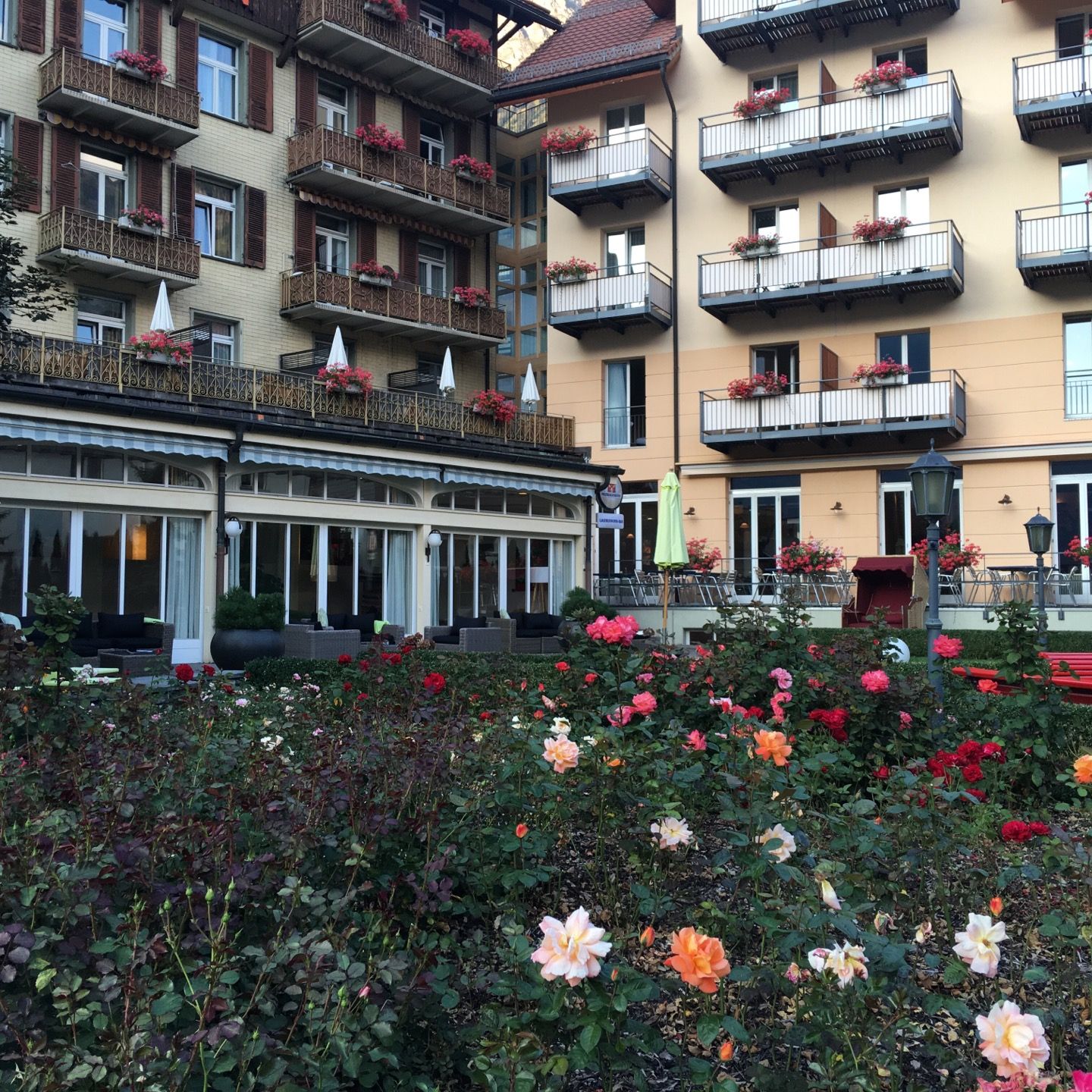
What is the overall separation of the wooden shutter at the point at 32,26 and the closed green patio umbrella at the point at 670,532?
13.7 meters

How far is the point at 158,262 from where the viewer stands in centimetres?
2009

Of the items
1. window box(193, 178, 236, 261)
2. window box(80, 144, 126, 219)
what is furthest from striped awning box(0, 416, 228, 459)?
window box(193, 178, 236, 261)

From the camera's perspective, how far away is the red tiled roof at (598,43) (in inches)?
1003

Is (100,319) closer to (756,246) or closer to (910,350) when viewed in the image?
(756,246)

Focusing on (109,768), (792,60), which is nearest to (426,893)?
(109,768)

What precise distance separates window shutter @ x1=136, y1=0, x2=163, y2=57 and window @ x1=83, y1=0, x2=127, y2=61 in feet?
1.33

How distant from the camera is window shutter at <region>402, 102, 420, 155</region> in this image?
25.6m

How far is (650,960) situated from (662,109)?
2530 cm

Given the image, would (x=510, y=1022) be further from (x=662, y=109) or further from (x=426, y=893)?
(x=662, y=109)

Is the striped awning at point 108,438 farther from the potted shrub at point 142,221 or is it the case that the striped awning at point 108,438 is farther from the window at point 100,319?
the potted shrub at point 142,221

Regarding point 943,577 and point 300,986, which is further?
point 943,577

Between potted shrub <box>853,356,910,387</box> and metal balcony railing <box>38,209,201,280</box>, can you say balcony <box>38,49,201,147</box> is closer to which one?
metal balcony railing <box>38,209,201,280</box>

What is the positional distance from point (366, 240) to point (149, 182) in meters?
5.18

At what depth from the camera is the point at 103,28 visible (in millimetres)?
20594
